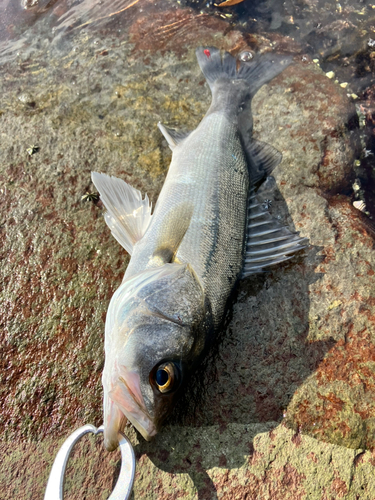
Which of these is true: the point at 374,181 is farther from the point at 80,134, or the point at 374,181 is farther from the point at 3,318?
the point at 3,318

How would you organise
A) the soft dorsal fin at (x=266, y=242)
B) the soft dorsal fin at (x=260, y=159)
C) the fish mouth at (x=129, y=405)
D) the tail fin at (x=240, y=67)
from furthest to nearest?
the tail fin at (x=240, y=67) → the soft dorsal fin at (x=260, y=159) → the soft dorsal fin at (x=266, y=242) → the fish mouth at (x=129, y=405)

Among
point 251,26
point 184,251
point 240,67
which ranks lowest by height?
point 184,251

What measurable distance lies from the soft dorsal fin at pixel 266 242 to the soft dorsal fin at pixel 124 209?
92cm

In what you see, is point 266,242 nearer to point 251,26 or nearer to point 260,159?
point 260,159

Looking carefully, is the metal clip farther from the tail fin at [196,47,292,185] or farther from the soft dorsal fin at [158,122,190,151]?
the soft dorsal fin at [158,122,190,151]

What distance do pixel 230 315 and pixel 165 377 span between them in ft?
2.97

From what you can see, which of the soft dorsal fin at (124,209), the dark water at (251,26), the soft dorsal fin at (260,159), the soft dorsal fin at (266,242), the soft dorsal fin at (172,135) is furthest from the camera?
the dark water at (251,26)

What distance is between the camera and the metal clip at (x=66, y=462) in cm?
198

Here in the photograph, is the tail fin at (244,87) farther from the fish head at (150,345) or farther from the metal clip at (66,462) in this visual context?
the metal clip at (66,462)

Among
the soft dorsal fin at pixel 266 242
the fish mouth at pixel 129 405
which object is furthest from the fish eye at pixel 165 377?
the soft dorsal fin at pixel 266 242

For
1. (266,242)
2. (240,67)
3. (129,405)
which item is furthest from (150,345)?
(240,67)

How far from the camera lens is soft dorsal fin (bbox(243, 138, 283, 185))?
10.9 feet

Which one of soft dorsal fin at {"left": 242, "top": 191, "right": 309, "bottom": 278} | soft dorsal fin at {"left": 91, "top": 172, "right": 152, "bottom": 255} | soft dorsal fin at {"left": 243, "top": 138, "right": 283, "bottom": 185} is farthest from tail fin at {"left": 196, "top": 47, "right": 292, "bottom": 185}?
soft dorsal fin at {"left": 91, "top": 172, "right": 152, "bottom": 255}

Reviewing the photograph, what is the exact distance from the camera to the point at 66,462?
6.74ft
